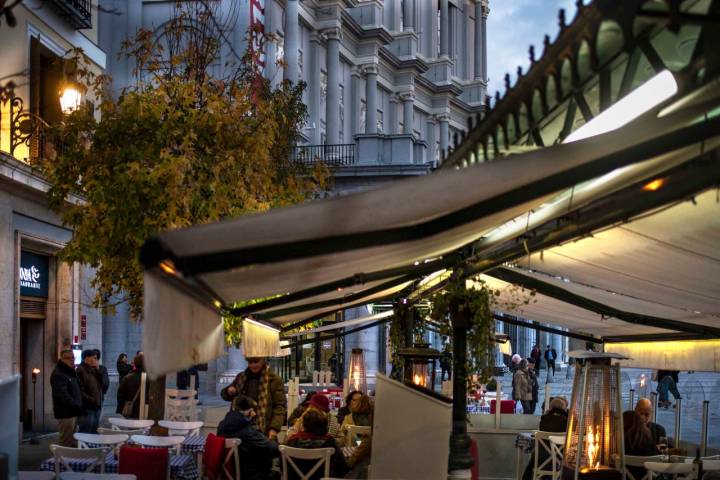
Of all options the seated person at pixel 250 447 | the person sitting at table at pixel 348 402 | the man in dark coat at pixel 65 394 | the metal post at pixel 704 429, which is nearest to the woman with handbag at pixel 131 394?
the man in dark coat at pixel 65 394

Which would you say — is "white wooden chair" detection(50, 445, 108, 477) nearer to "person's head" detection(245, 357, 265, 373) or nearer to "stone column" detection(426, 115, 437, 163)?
"person's head" detection(245, 357, 265, 373)

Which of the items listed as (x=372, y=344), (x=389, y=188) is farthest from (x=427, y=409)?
(x=372, y=344)

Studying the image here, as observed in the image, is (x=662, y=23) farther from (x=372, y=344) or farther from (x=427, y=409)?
(x=372, y=344)

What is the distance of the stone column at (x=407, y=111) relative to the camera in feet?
226

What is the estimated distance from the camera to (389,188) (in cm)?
416

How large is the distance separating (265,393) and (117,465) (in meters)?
2.11

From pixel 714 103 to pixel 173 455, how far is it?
895cm

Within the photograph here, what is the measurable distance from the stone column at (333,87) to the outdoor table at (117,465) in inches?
1730

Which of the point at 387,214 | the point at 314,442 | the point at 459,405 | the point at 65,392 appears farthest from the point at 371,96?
the point at 387,214

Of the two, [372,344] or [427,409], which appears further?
[372,344]

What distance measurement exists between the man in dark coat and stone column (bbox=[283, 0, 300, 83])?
33640 mm

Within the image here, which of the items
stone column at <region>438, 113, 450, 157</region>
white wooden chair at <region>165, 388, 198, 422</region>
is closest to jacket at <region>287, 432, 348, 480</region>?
white wooden chair at <region>165, 388, 198, 422</region>

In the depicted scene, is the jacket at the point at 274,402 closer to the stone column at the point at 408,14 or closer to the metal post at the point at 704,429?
Answer: the metal post at the point at 704,429

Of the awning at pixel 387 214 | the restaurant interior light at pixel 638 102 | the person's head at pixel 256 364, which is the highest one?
the restaurant interior light at pixel 638 102
